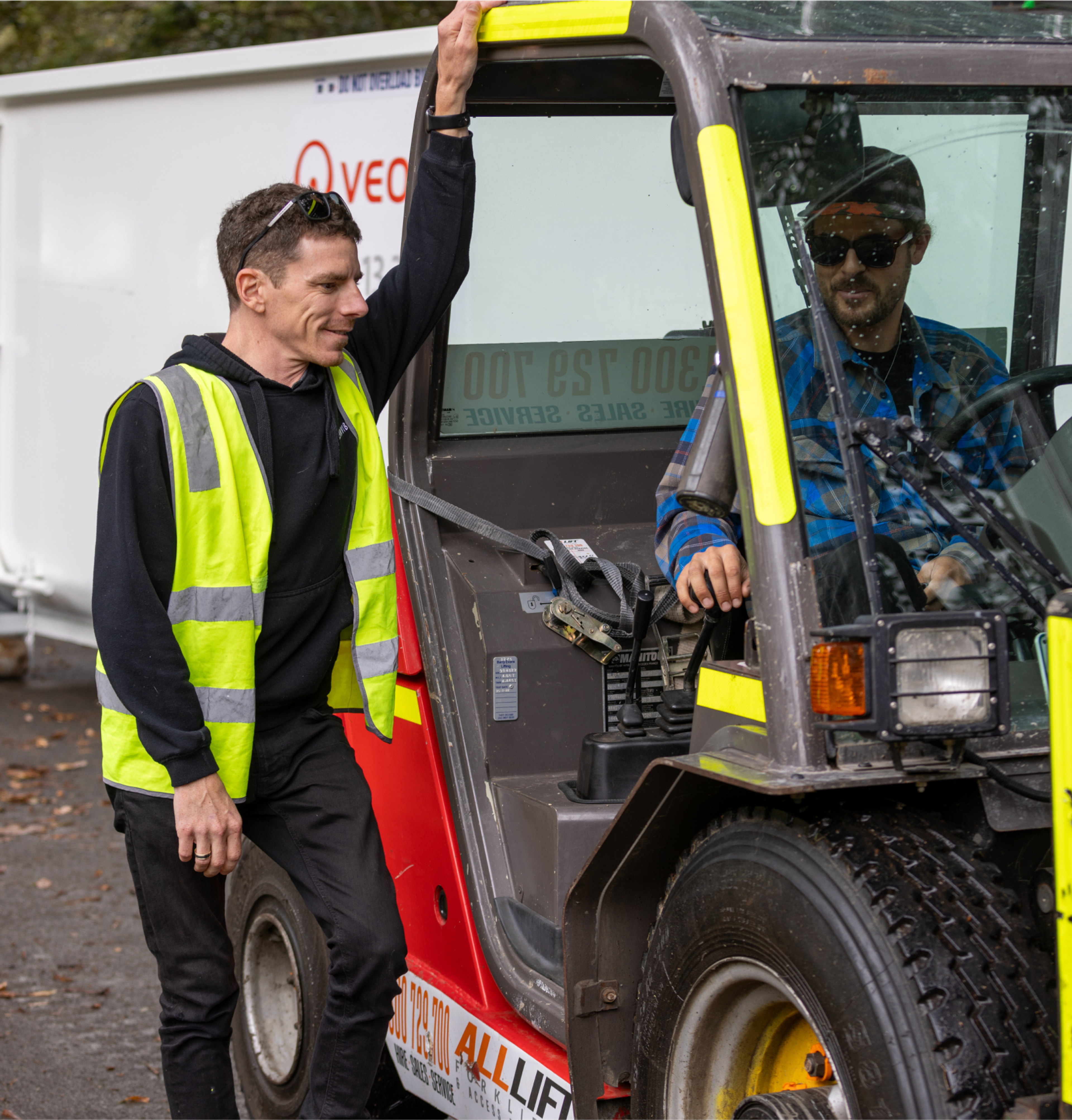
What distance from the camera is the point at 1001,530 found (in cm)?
223

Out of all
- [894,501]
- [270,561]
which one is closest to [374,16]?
[270,561]

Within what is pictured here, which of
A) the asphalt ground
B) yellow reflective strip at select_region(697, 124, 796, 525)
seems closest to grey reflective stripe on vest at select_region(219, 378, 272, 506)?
yellow reflective strip at select_region(697, 124, 796, 525)

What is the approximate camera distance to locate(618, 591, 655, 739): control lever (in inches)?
122

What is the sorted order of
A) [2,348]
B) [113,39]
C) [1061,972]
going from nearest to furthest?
[1061,972] < [2,348] < [113,39]

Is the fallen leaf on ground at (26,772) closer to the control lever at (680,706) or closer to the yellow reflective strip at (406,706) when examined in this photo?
the yellow reflective strip at (406,706)

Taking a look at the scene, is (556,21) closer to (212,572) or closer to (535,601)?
(212,572)

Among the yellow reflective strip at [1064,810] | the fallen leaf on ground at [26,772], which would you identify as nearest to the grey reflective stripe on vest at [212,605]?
the yellow reflective strip at [1064,810]

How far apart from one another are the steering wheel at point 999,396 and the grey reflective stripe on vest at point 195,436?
4.15ft

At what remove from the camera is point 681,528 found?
9.21ft

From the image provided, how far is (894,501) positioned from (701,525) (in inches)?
22.5

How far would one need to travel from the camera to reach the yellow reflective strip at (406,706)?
11.0 ft

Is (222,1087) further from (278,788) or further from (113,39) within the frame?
(113,39)

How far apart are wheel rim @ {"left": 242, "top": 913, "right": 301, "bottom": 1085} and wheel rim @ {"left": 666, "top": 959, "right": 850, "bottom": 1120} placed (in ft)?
4.96

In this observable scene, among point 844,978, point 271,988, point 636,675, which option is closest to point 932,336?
point 844,978
